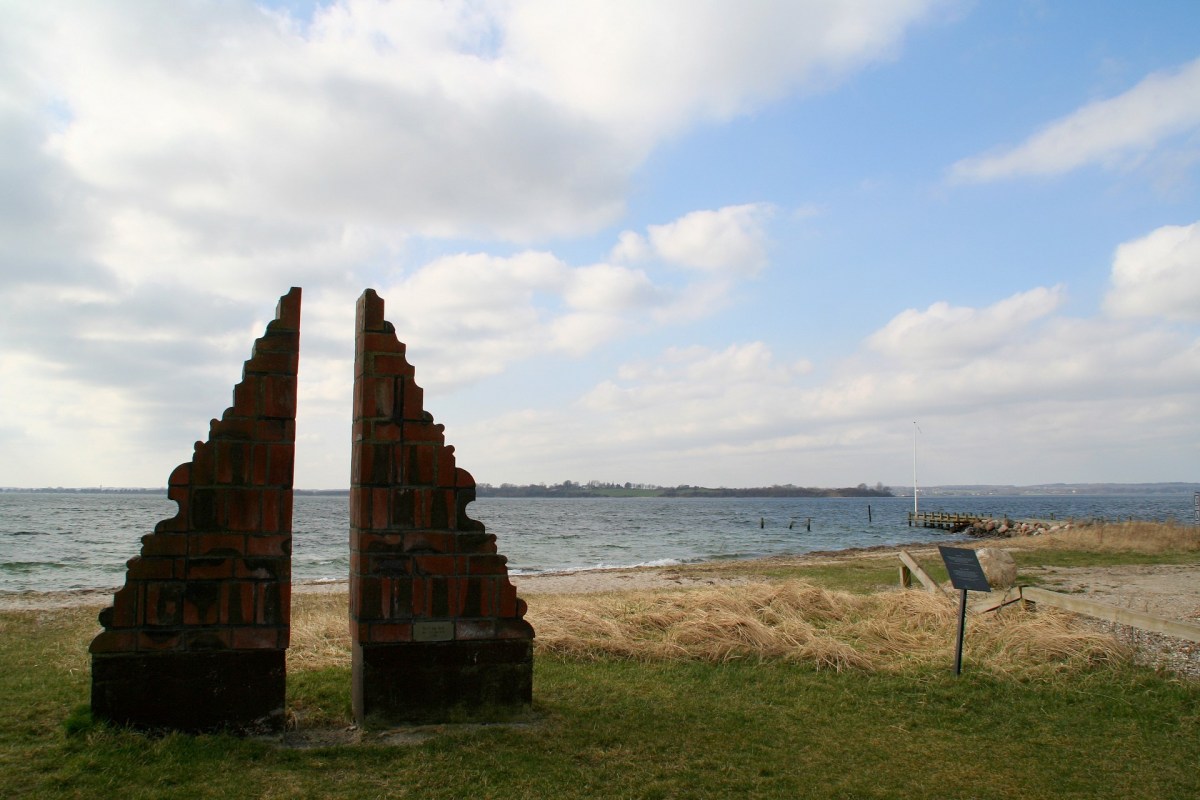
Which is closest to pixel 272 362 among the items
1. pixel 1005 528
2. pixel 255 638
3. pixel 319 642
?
pixel 255 638

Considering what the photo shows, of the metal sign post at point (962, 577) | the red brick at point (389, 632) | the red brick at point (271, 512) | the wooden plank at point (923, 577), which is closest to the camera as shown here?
the red brick at point (271, 512)

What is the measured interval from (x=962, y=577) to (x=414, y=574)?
5.66 meters

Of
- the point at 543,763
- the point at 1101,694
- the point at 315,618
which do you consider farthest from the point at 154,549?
the point at 1101,694

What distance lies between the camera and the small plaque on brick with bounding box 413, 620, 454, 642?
21.4ft

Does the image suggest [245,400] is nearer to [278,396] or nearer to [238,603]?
[278,396]

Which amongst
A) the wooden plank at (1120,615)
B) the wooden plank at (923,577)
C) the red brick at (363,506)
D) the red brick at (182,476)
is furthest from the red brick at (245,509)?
the wooden plank at (923,577)

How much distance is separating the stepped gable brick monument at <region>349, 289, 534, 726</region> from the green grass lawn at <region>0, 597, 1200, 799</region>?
0.43 meters

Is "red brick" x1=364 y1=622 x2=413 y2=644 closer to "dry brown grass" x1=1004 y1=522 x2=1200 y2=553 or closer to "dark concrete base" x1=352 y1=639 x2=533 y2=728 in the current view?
"dark concrete base" x1=352 y1=639 x2=533 y2=728

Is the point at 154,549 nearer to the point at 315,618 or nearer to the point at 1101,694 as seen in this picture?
the point at 315,618

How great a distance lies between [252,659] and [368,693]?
895 mm

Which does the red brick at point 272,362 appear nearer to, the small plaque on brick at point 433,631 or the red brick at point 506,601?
the small plaque on brick at point 433,631

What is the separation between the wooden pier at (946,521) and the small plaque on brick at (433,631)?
66.7m

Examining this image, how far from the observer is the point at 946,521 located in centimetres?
7338

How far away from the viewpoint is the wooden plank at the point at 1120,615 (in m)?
8.27
